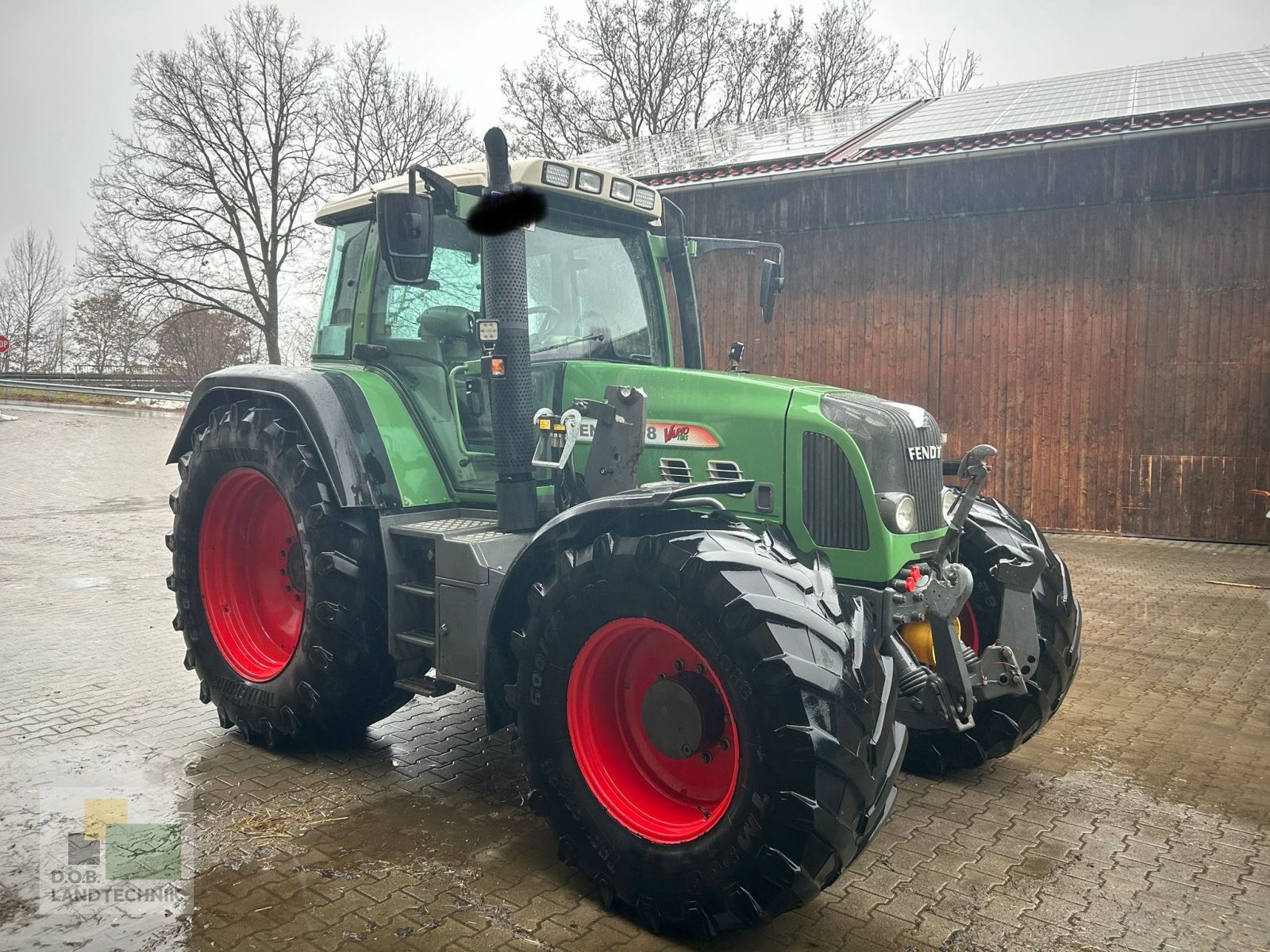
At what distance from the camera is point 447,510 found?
4430 millimetres

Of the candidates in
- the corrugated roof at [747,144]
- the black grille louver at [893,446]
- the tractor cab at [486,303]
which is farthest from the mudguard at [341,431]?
the corrugated roof at [747,144]

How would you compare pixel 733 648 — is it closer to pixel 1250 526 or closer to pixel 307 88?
pixel 1250 526

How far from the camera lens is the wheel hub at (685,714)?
3123 millimetres

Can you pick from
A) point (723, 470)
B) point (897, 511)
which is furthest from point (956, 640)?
point (723, 470)

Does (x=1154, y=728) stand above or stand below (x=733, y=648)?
below

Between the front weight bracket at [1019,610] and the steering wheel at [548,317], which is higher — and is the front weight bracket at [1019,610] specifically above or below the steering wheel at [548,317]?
below

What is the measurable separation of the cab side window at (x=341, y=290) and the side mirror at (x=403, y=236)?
1130 mm

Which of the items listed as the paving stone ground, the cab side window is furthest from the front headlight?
the cab side window

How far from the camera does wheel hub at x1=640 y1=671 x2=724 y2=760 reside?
312 centimetres

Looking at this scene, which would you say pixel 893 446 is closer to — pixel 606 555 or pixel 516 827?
pixel 606 555

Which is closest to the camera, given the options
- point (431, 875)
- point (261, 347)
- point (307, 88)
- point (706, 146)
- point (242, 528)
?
point (431, 875)

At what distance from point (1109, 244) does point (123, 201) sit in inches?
918

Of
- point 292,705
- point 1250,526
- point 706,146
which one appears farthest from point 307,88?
point 292,705

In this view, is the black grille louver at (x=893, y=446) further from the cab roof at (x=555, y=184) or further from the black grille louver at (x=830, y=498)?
the cab roof at (x=555, y=184)
